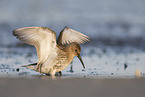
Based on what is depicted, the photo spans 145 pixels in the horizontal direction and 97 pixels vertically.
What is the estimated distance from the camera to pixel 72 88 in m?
4.38

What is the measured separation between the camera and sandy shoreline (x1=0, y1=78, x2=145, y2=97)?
13.2 ft

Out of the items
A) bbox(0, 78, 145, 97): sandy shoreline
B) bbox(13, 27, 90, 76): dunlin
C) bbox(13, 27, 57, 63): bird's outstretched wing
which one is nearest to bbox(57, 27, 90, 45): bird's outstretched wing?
bbox(13, 27, 90, 76): dunlin

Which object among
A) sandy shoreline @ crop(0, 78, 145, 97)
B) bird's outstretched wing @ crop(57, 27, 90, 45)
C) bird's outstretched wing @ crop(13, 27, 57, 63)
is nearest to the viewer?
sandy shoreline @ crop(0, 78, 145, 97)

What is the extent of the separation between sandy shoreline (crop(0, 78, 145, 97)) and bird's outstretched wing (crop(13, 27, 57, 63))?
1.78 meters

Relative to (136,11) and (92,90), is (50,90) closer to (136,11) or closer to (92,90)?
(92,90)

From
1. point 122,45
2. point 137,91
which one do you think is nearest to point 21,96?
point 137,91

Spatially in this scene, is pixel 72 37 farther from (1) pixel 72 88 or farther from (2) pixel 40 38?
(1) pixel 72 88

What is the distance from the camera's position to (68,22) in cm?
1446

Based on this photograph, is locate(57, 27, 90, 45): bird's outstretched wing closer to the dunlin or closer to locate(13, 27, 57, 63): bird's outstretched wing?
the dunlin

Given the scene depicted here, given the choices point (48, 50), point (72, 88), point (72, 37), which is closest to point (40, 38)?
point (48, 50)

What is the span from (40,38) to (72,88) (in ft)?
8.04

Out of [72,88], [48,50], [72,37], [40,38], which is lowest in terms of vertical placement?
[72,88]

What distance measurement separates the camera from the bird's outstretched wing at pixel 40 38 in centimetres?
647

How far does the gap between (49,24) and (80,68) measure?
21.3 feet
